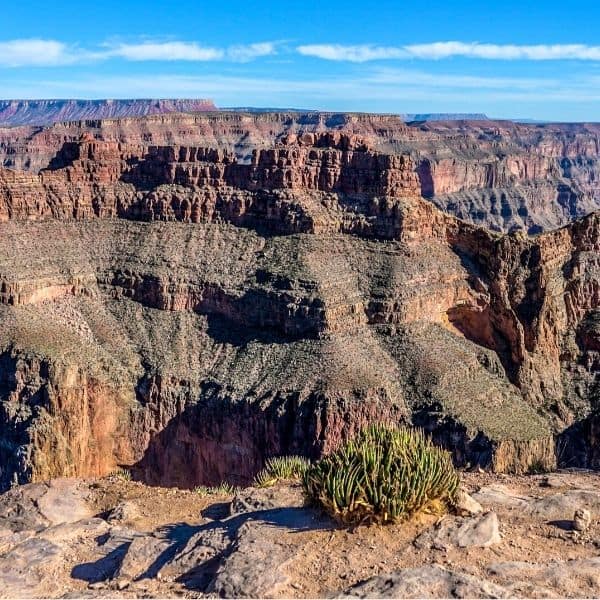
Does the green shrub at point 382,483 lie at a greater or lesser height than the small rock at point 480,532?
greater

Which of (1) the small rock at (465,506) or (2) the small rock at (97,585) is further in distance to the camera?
(1) the small rock at (465,506)

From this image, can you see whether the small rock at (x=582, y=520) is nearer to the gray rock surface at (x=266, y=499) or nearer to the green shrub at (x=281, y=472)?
the gray rock surface at (x=266, y=499)

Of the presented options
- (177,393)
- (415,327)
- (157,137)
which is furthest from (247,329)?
(157,137)

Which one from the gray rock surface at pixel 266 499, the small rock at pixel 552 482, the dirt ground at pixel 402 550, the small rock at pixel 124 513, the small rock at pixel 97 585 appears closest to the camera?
the dirt ground at pixel 402 550

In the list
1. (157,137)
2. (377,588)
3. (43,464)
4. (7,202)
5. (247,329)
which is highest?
(157,137)

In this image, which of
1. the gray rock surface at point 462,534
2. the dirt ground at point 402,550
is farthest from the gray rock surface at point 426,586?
the gray rock surface at point 462,534

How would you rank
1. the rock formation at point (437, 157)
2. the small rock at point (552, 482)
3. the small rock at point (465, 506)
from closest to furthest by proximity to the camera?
the small rock at point (465, 506) < the small rock at point (552, 482) < the rock formation at point (437, 157)

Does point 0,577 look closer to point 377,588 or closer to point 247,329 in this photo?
point 377,588
